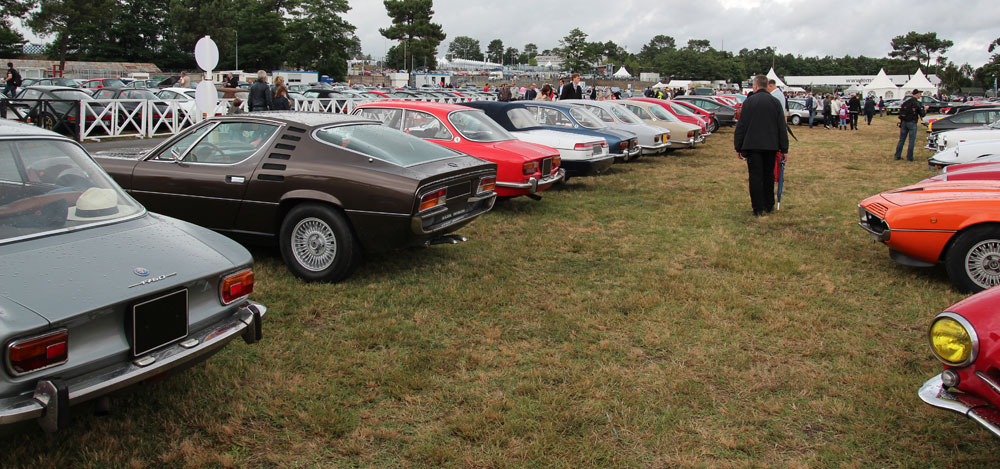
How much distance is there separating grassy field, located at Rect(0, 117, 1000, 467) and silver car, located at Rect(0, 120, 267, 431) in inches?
20.5

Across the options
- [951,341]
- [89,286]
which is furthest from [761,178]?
[89,286]

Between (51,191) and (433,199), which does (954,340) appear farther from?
(51,191)

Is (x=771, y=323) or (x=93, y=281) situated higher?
(x=93, y=281)

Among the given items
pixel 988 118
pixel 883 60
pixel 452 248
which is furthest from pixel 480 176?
pixel 883 60

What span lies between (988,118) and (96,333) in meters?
22.4

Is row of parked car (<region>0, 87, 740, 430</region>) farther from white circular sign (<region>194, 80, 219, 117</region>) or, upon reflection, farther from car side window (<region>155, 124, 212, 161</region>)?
white circular sign (<region>194, 80, 219, 117</region>)

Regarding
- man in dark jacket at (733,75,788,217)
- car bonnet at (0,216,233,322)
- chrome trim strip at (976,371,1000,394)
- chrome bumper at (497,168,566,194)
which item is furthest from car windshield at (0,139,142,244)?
man in dark jacket at (733,75,788,217)

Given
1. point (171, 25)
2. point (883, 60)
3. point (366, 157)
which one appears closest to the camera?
point (366, 157)

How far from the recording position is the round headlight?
113 inches

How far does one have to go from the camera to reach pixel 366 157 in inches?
222

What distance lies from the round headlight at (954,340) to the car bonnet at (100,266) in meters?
3.48

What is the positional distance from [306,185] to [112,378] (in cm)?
292

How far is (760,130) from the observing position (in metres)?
8.45

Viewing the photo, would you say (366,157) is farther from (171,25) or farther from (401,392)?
(171,25)
